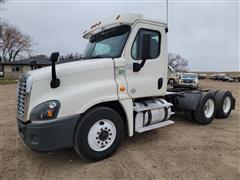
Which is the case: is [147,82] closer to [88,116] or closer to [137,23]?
[137,23]

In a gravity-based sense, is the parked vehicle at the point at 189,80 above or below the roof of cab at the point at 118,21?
below

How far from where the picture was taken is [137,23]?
13.0ft

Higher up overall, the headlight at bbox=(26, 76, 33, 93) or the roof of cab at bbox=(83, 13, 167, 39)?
the roof of cab at bbox=(83, 13, 167, 39)

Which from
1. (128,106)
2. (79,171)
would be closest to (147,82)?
(128,106)

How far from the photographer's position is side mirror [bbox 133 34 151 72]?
12.0 feet

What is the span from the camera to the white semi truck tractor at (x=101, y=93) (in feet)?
10.1

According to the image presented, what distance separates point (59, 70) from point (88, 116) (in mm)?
914

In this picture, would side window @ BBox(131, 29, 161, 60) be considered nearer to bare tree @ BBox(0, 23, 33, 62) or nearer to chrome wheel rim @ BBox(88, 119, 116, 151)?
chrome wheel rim @ BBox(88, 119, 116, 151)

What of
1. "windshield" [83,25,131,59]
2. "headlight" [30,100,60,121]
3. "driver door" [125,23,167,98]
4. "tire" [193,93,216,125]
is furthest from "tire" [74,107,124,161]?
"tire" [193,93,216,125]

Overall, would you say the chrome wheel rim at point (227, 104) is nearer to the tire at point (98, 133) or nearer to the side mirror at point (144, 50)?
the side mirror at point (144, 50)

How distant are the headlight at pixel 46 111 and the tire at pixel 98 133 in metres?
0.48

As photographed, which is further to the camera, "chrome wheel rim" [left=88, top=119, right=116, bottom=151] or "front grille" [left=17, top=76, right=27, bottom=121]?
"chrome wheel rim" [left=88, top=119, right=116, bottom=151]

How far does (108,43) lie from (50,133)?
2.17 metres

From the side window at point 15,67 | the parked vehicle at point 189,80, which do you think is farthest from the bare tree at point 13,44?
the parked vehicle at point 189,80
